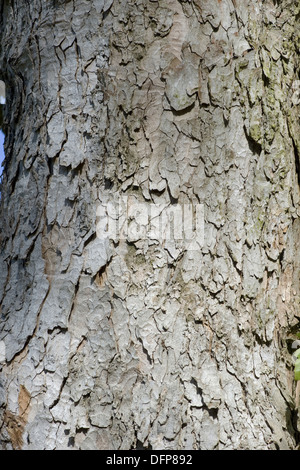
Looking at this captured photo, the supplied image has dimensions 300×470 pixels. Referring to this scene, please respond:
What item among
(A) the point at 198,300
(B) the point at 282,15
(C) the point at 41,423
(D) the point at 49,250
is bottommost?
(C) the point at 41,423

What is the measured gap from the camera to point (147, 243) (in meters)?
1.65

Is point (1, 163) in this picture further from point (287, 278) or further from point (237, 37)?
point (287, 278)

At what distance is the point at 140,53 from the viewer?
1.70 m

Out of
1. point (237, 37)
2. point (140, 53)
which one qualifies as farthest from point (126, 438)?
point (237, 37)

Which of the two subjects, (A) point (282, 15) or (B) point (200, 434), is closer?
(B) point (200, 434)

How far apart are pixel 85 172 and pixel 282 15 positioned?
1039 millimetres

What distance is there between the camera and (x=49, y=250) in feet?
5.58

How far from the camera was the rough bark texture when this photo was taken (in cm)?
161

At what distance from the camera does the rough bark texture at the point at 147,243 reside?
1.61 metres
